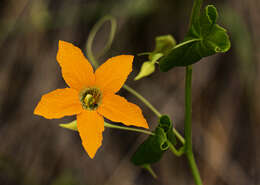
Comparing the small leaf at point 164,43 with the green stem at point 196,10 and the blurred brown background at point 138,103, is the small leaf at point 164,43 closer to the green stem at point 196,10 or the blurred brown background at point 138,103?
the green stem at point 196,10

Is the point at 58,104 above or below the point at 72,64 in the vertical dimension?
below

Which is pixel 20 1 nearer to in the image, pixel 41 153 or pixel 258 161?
pixel 41 153

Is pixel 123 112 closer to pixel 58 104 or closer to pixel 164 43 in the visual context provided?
pixel 58 104

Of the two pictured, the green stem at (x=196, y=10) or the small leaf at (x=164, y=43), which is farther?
the small leaf at (x=164, y=43)

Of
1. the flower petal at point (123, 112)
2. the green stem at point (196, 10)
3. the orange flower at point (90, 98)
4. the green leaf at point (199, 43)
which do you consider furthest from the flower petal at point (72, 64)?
the green stem at point (196, 10)

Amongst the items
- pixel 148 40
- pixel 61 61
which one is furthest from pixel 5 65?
pixel 61 61

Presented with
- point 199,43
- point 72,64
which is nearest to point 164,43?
point 199,43

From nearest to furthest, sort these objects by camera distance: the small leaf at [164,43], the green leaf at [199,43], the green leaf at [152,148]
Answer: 1. the green leaf at [199,43]
2. the green leaf at [152,148]
3. the small leaf at [164,43]
